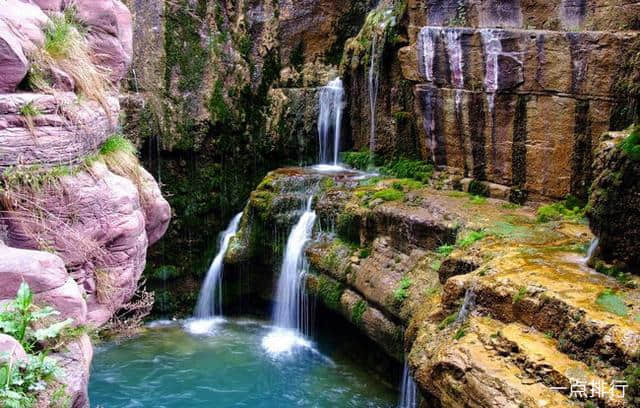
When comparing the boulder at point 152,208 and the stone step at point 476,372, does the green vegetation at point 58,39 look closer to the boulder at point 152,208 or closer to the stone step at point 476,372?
the boulder at point 152,208

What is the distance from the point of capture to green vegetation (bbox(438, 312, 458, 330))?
739 cm

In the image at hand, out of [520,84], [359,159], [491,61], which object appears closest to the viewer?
[520,84]

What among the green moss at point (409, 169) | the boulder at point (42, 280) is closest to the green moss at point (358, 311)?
the green moss at point (409, 169)

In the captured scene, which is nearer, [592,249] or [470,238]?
[592,249]

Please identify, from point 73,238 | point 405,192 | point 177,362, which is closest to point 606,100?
point 405,192

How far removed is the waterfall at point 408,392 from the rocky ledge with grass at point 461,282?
0.35 metres

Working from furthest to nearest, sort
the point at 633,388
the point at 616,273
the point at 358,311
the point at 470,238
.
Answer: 1. the point at 358,311
2. the point at 470,238
3. the point at 616,273
4. the point at 633,388

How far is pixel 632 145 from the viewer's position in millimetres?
6668

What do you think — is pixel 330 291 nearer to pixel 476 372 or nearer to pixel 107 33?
pixel 476 372

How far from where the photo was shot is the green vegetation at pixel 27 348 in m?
3.95

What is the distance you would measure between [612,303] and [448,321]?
202 centimetres

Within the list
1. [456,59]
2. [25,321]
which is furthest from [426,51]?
[25,321]

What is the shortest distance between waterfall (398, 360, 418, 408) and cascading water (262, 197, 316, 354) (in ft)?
10.9

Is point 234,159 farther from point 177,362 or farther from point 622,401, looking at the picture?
point 622,401
